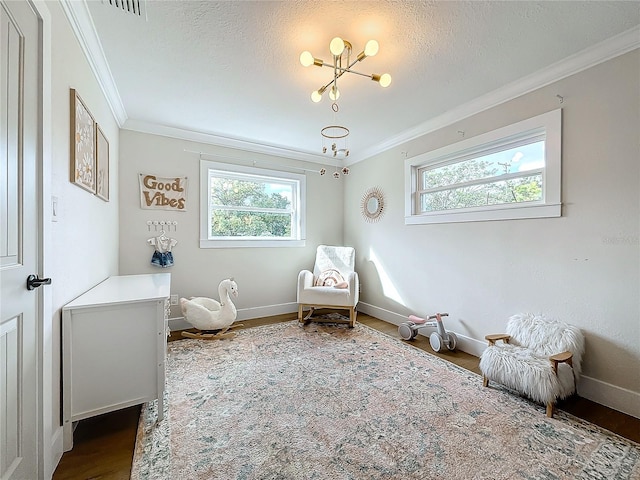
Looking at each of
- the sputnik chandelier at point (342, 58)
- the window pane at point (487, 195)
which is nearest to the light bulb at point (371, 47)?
the sputnik chandelier at point (342, 58)

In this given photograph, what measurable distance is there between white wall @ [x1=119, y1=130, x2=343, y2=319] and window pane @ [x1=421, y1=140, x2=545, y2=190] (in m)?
1.60

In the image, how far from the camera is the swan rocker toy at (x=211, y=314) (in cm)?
286

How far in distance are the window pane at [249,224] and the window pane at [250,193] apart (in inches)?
5.0

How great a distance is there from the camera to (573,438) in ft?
4.94

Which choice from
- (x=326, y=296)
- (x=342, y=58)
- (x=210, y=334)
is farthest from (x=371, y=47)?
(x=210, y=334)

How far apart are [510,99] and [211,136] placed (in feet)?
10.1

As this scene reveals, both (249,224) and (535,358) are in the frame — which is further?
(249,224)

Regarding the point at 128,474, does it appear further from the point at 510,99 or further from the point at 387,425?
the point at 510,99

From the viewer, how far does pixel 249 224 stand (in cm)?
375

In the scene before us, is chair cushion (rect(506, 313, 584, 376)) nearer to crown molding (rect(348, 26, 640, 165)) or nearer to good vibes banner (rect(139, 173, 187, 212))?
crown molding (rect(348, 26, 640, 165))

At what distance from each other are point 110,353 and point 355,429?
4.63 feet

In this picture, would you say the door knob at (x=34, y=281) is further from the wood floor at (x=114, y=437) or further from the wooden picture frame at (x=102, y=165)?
the wooden picture frame at (x=102, y=165)

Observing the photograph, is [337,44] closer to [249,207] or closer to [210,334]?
[249,207]

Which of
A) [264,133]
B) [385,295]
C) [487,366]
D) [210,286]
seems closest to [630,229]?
[487,366]
